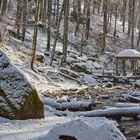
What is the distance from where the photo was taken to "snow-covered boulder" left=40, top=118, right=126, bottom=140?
7.29m

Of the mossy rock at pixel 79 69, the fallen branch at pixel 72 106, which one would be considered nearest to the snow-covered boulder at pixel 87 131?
the fallen branch at pixel 72 106

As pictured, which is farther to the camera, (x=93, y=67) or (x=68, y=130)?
(x=93, y=67)

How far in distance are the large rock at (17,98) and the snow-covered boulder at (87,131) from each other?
11.7 feet

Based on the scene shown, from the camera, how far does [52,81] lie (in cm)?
2597

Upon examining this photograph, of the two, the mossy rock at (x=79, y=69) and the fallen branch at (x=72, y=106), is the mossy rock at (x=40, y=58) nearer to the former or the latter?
the mossy rock at (x=79, y=69)

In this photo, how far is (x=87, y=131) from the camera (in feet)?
24.3

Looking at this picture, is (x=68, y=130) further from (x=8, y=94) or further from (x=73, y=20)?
(x=73, y=20)

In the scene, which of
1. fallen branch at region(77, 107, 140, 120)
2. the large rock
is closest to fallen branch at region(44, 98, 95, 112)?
fallen branch at region(77, 107, 140, 120)

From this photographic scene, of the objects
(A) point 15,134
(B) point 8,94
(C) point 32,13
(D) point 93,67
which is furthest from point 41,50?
(A) point 15,134

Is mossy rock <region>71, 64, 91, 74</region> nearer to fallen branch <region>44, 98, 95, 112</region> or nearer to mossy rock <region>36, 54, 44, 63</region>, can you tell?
mossy rock <region>36, 54, 44, 63</region>

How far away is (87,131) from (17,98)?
427 cm

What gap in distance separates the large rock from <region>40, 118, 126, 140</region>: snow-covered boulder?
3.56 m

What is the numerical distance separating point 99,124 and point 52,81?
60.7ft

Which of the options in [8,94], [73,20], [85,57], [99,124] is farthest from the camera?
[73,20]
